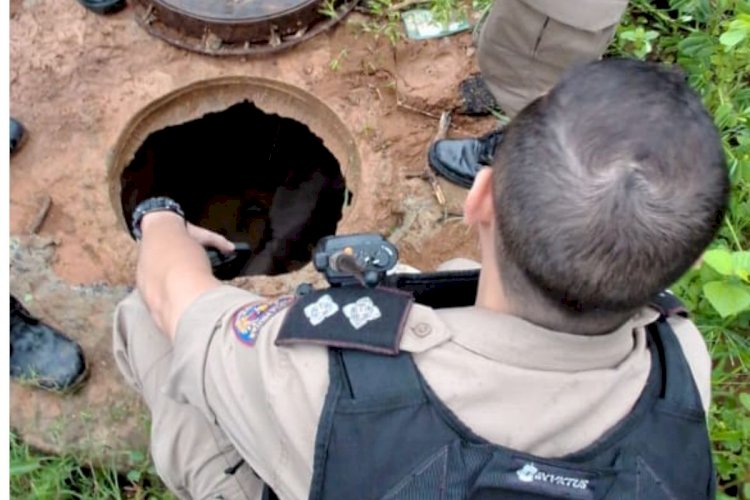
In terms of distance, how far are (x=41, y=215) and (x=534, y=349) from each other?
5.65 ft

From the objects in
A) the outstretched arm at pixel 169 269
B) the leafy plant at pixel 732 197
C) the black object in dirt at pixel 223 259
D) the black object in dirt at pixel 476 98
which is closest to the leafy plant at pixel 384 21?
the black object in dirt at pixel 476 98

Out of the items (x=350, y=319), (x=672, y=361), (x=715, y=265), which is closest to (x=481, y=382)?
(x=350, y=319)

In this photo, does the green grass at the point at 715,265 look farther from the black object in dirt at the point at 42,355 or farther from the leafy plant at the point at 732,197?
the black object in dirt at the point at 42,355

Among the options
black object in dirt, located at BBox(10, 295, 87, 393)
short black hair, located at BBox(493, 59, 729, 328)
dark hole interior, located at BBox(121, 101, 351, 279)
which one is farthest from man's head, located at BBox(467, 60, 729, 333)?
dark hole interior, located at BBox(121, 101, 351, 279)

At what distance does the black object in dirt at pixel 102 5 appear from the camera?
3.00 m

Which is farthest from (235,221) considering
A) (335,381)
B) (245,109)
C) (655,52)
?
(335,381)

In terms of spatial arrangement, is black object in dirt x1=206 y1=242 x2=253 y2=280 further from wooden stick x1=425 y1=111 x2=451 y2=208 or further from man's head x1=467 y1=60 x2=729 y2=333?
man's head x1=467 y1=60 x2=729 y2=333

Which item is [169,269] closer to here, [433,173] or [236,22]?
[433,173]

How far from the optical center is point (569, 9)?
238cm

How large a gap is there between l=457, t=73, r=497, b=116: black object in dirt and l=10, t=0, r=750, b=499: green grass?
221mm

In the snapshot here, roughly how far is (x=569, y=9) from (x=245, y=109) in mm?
1560

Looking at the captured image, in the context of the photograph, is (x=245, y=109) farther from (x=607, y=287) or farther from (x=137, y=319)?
(x=607, y=287)

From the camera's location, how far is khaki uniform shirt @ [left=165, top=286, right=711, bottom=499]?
4.87ft

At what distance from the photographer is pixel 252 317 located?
1645 millimetres
